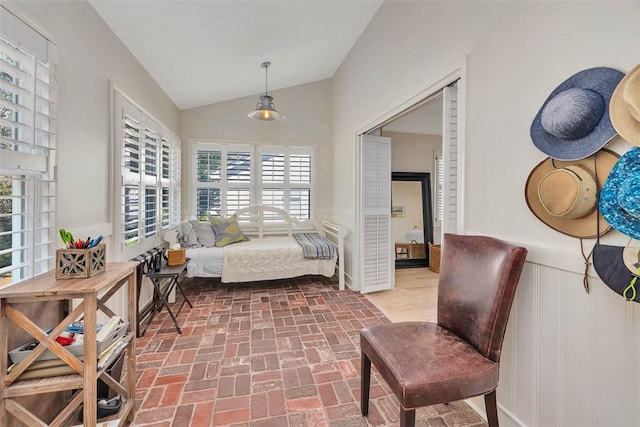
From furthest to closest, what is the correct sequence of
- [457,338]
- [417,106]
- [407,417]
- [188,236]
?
1. [188,236]
2. [417,106]
3. [457,338]
4. [407,417]

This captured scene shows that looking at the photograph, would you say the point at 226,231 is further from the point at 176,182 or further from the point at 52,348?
the point at 52,348

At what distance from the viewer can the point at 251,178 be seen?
4680mm

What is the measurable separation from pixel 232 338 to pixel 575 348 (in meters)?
2.27

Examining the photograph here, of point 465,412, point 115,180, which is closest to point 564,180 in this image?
point 465,412

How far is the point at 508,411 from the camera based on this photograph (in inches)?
56.7

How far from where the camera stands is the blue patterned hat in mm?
832

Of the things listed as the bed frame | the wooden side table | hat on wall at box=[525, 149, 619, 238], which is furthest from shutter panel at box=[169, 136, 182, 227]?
hat on wall at box=[525, 149, 619, 238]

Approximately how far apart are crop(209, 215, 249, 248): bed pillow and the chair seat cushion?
9.61ft

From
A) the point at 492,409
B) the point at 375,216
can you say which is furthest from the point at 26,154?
the point at 375,216

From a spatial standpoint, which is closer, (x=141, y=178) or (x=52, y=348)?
(x=52, y=348)

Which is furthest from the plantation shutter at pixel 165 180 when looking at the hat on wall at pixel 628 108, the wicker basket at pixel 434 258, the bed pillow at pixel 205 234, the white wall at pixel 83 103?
the wicker basket at pixel 434 258

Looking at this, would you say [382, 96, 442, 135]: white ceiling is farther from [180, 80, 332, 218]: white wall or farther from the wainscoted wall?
the wainscoted wall

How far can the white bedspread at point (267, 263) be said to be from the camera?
3.45 m

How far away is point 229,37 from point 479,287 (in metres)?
3.04
